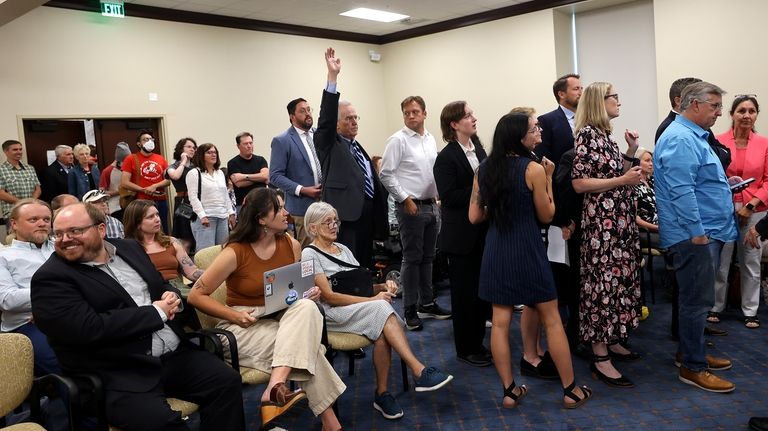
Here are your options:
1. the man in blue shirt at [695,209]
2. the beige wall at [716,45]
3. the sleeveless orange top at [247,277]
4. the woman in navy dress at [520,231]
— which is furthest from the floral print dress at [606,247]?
the beige wall at [716,45]

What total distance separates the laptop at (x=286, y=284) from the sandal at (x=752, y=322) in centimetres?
296

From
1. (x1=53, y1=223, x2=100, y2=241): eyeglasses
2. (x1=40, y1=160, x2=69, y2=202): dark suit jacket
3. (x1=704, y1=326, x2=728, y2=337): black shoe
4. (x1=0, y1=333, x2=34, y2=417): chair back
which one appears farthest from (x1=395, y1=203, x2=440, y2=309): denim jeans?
(x1=40, y1=160, x2=69, y2=202): dark suit jacket

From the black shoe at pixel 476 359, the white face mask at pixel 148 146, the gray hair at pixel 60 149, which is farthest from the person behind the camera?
the gray hair at pixel 60 149

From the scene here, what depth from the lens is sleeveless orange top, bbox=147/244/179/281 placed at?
3330 millimetres

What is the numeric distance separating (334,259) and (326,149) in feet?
3.20

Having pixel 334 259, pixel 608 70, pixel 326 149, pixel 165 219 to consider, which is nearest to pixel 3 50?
pixel 165 219

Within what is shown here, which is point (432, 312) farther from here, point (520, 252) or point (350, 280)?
point (520, 252)

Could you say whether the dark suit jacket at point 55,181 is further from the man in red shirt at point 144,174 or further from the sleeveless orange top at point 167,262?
the sleeveless orange top at point 167,262

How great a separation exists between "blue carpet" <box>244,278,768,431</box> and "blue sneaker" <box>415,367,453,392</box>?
15 cm

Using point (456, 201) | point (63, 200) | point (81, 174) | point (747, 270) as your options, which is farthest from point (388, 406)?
point (81, 174)

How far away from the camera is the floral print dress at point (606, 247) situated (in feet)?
9.99

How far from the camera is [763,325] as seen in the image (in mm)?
3959

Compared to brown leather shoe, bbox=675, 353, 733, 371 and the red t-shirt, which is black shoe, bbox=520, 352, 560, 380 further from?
the red t-shirt

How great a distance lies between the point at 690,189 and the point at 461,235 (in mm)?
1183
